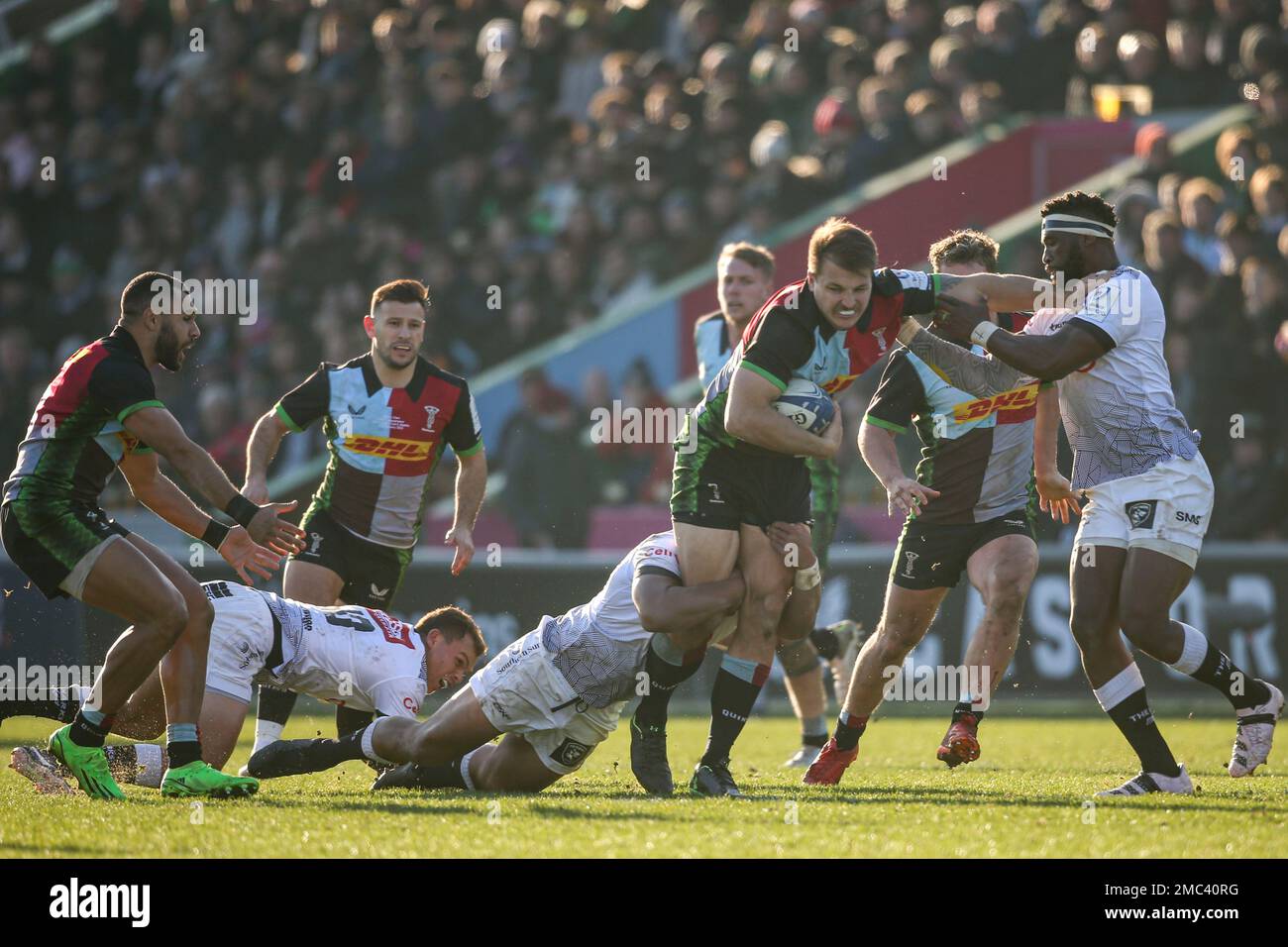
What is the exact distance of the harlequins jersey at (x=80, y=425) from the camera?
6891mm

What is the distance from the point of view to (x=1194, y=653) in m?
7.32

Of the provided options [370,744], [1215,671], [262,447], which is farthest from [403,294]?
[1215,671]

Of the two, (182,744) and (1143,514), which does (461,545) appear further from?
(1143,514)

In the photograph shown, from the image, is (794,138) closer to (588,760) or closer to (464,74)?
(464,74)

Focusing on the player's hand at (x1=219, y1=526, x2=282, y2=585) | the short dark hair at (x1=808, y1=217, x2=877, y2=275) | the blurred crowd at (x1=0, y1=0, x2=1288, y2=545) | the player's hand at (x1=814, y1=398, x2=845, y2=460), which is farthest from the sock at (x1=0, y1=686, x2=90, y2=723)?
the blurred crowd at (x1=0, y1=0, x2=1288, y2=545)

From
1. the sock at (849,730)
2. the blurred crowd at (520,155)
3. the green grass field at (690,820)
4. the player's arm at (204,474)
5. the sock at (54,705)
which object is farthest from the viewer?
the blurred crowd at (520,155)

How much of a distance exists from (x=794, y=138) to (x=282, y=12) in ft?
22.5

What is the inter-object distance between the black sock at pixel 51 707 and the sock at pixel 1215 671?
16.9 ft

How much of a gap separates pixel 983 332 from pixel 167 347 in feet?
11.4

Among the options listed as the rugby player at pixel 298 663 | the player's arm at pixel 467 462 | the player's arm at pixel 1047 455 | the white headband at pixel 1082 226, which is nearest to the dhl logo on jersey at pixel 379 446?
the player's arm at pixel 467 462

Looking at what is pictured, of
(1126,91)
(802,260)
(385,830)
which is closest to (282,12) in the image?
(802,260)

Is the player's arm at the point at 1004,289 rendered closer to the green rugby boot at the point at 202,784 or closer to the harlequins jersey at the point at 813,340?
the harlequins jersey at the point at 813,340

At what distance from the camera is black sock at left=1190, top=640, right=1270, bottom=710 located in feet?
24.3

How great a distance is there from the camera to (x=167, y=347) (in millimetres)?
7184
